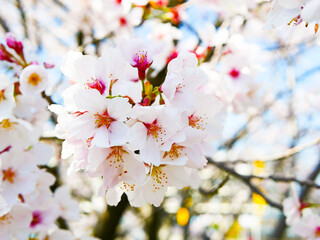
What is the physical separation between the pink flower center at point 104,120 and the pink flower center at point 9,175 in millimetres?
533

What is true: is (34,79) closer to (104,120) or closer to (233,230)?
(104,120)

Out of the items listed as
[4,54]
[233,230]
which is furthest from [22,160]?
[233,230]

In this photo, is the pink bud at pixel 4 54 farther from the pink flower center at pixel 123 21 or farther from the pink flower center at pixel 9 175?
the pink flower center at pixel 123 21

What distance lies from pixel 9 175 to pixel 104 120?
583 millimetres

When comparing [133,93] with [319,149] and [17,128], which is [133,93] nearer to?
[17,128]

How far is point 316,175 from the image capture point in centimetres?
380

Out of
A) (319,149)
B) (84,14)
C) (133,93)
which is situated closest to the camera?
(133,93)

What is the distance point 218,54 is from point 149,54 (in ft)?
2.69

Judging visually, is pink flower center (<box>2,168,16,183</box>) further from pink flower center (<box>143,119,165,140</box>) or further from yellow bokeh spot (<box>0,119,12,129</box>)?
pink flower center (<box>143,119,165,140</box>)

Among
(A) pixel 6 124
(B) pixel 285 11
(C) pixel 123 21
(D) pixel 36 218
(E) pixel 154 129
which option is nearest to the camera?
(B) pixel 285 11

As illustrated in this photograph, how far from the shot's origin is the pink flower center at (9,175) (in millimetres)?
1121

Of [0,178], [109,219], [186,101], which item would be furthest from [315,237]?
[109,219]

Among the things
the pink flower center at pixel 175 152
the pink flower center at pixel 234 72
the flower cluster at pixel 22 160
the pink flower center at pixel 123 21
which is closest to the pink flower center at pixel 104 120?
the pink flower center at pixel 175 152

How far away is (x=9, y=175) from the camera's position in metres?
1.14
